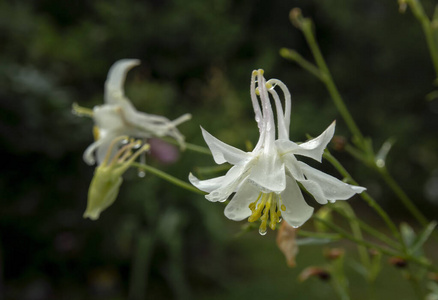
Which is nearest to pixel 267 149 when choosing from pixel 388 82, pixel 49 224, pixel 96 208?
pixel 96 208

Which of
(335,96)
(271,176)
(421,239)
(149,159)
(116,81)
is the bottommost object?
(421,239)

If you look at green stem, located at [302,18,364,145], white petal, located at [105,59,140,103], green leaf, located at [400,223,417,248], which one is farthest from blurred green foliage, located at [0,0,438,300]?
green leaf, located at [400,223,417,248]

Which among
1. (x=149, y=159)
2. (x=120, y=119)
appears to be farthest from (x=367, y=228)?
(x=149, y=159)

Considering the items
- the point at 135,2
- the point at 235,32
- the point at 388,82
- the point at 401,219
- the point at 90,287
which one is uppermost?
the point at 135,2

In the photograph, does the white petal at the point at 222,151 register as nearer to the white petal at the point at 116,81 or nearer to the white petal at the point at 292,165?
the white petal at the point at 292,165

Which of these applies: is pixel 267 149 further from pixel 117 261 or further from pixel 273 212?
pixel 117 261

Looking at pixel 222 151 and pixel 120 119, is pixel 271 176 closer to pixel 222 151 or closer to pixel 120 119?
pixel 222 151
